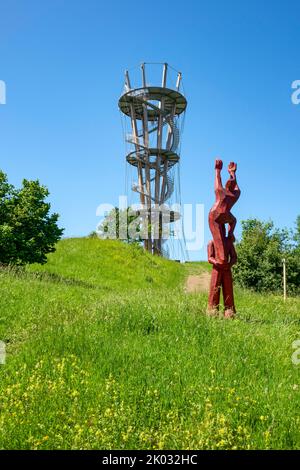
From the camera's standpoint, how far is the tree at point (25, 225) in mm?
20656

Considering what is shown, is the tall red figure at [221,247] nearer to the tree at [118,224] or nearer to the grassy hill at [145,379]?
the grassy hill at [145,379]

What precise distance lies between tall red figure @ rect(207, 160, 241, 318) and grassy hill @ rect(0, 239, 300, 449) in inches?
30.6

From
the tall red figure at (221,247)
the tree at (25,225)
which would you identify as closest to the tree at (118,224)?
the tree at (25,225)

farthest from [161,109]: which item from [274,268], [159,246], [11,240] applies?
[11,240]

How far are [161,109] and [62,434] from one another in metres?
39.2

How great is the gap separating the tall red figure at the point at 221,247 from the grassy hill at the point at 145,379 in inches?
30.6

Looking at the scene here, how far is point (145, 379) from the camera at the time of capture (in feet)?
21.3

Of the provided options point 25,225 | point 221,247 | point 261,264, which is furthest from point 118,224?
point 221,247

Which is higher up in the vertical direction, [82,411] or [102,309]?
[102,309]

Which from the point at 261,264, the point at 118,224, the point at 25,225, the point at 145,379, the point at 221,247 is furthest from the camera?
the point at 118,224

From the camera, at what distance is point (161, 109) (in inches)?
1645

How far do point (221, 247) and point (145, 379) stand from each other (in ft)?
17.9

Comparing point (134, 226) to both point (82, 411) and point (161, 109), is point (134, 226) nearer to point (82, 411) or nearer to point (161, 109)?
point (161, 109)

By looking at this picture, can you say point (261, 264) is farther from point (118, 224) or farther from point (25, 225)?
point (118, 224)
